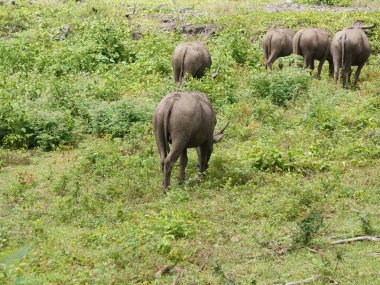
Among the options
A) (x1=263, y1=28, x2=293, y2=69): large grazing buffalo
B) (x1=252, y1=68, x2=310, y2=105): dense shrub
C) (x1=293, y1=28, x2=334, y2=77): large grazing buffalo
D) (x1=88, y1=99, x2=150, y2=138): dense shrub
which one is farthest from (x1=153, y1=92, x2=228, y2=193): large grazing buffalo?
(x1=263, y1=28, x2=293, y2=69): large grazing buffalo

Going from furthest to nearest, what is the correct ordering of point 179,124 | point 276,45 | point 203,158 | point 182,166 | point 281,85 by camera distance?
1. point 276,45
2. point 281,85
3. point 203,158
4. point 182,166
5. point 179,124

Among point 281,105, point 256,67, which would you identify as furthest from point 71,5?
point 281,105

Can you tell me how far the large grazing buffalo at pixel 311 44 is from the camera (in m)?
17.2

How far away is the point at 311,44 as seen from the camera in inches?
679

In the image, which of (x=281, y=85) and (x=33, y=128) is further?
(x=281, y=85)

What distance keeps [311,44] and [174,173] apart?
26.6ft

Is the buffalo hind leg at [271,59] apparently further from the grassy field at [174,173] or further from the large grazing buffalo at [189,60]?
the large grazing buffalo at [189,60]

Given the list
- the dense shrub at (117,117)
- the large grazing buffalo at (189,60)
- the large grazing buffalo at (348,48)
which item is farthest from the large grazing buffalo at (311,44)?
the dense shrub at (117,117)

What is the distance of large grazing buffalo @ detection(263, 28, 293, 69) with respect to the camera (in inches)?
715

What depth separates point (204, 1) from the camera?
94.2 feet

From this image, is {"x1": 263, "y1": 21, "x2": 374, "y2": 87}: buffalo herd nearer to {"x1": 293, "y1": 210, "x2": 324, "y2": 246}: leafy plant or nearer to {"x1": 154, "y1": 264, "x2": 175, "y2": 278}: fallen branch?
{"x1": 293, "y1": 210, "x2": 324, "y2": 246}: leafy plant

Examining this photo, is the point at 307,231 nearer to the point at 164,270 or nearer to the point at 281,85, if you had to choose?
the point at 164,270

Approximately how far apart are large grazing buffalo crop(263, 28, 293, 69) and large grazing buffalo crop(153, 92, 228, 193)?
868 cm

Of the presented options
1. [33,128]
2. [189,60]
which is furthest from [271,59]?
[33,128]
